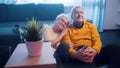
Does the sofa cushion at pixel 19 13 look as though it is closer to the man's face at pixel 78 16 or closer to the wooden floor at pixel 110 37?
the wooden floor at pixel 110 37

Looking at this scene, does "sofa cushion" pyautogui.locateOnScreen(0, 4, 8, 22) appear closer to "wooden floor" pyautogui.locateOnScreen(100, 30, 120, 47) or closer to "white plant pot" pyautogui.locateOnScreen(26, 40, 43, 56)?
"wooden floor" pyautogui.locateOnScreen(100, 30, 120, 47)

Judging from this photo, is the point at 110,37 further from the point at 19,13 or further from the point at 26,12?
the point at 19,13

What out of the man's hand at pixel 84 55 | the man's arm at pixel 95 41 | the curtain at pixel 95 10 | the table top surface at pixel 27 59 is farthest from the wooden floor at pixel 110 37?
the table top surface at pixel 27 59

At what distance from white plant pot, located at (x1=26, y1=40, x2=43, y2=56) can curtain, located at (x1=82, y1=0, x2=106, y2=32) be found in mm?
3340

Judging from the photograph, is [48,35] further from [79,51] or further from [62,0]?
[62,0]

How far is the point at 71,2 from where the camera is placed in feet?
14.4

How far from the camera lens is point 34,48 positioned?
1309 mm

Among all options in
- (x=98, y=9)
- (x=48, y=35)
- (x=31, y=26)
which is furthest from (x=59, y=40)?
(x=98, y=9)

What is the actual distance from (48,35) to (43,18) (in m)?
2.16

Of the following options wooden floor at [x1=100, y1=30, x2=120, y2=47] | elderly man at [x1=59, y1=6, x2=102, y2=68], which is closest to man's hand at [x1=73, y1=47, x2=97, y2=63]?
elderly man at [x1=59, y1=6, x2=102, y2=68]

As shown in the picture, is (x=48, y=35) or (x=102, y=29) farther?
(x=102, y=29)

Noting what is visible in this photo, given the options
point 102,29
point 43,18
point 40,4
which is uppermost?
point 40,4

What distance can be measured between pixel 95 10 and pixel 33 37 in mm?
3525

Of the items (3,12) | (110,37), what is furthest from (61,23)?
(110,37)
